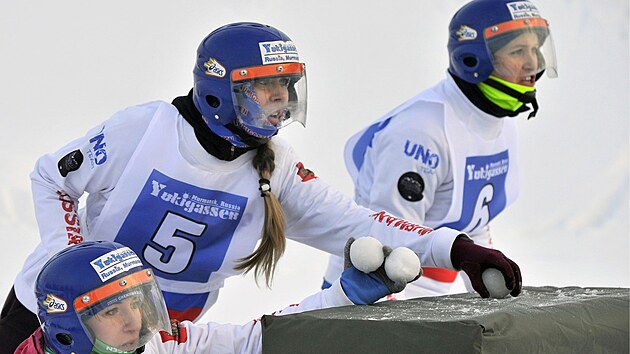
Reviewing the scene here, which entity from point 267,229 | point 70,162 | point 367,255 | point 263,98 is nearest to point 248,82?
point 263,98

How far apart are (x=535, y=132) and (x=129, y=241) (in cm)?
347

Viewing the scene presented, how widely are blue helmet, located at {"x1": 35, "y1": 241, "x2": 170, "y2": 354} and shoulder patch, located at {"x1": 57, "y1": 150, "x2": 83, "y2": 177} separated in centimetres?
63

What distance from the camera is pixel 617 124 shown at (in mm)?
6328

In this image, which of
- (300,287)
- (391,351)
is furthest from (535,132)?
(391,351)

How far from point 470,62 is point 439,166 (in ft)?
1.64

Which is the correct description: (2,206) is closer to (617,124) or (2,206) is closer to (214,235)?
(214,235)

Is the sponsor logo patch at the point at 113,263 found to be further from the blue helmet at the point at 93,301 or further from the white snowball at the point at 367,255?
the white snowball at the point at 367,255

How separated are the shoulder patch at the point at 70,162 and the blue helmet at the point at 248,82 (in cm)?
36

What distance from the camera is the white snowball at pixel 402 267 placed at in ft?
8.49

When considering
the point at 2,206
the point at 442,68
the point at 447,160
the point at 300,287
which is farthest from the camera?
the point at 442,68

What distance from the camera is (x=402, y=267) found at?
259 cm

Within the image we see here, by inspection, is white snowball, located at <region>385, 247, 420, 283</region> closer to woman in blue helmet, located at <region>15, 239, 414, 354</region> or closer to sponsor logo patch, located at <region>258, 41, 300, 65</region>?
woman in blue helmet, located at <region>15, 239, 414, 354</region>

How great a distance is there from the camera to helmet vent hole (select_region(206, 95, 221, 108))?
10.6 ft

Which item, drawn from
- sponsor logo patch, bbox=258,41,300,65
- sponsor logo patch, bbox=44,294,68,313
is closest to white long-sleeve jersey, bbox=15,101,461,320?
sponsor logo patch, bbox=258,41,300,65
